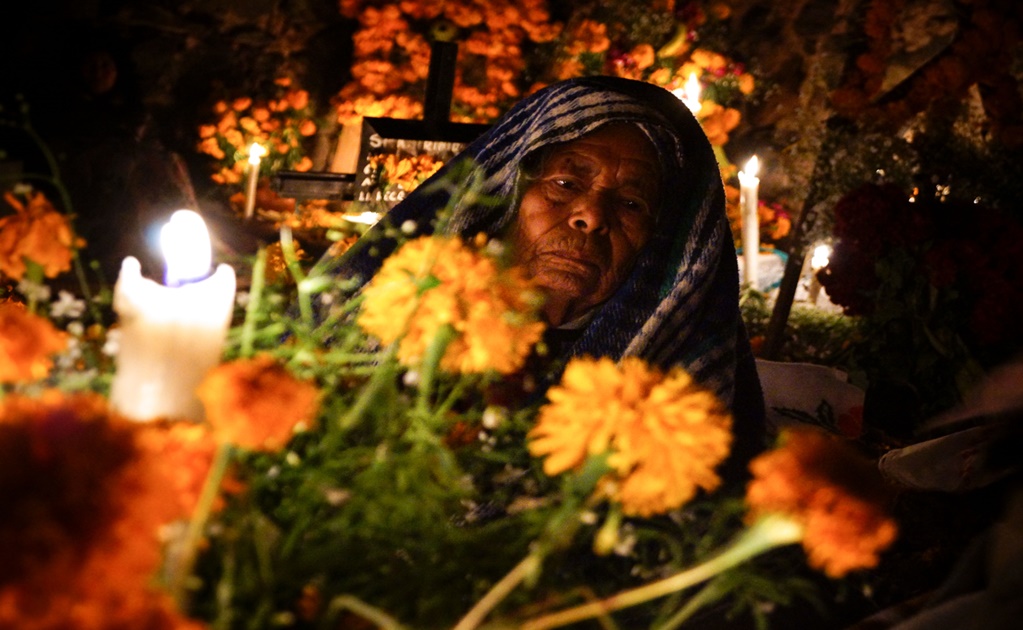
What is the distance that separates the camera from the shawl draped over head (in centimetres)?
162

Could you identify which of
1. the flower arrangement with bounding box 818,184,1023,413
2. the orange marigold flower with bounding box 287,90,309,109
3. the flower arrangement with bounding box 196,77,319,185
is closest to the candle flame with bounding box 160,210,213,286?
the flower arrangement with bounding box 818,184,1023,413

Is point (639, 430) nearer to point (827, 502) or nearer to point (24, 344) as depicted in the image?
point (827, 502)

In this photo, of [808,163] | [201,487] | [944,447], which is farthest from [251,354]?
[808,163]

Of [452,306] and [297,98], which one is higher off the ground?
[297,98]

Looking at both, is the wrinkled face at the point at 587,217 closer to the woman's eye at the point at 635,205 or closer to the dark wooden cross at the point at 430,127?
the woman's eye at the point at 635,205

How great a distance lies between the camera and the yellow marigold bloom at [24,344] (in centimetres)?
67

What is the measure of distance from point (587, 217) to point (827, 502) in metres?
1.04

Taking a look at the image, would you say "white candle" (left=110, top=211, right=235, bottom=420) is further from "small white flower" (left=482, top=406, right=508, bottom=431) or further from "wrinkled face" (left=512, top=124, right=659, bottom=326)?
"wrinkled face" (left=512, top=124, right=659, bottom=326)

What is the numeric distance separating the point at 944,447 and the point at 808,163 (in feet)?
10.1

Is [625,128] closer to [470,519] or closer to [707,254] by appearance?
[707,254]

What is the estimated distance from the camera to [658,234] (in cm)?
172

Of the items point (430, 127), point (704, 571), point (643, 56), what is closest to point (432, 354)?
point (704, 571)

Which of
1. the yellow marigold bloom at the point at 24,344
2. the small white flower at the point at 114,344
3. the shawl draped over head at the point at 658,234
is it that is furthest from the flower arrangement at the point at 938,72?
the yellow marigold bloom at the point at 24,344

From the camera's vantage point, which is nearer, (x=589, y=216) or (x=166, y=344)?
(x=166, y=344)
